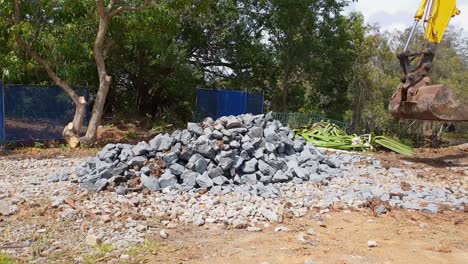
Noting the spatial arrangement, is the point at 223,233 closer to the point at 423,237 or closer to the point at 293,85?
the point at 423,237

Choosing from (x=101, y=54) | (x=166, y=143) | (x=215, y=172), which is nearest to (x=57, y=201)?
(x=166, y=143)

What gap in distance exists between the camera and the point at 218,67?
60.3ft

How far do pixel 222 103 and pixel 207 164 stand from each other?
27.7 ft

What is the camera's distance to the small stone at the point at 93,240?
4572mm

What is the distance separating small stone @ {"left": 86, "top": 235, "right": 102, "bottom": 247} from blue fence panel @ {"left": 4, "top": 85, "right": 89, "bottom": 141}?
7899 mm

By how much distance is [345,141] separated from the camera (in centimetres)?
1227

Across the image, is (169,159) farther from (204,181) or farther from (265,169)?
(265,169)

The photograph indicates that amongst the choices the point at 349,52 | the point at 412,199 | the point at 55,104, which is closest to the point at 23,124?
the point at 55,104

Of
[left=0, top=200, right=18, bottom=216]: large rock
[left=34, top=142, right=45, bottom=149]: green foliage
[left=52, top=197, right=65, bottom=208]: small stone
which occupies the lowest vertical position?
[left=34, top=142, right=45, bottom=149]: green foliage

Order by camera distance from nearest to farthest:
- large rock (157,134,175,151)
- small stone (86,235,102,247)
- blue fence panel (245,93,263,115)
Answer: small stone (86,235,102,247) < large rock (157,134,175,151) < blue fence panel (245,93,263,115)

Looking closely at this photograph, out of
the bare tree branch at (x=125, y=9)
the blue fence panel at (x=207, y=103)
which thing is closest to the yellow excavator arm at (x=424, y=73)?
the bare tree branch at (x=125, y=9)

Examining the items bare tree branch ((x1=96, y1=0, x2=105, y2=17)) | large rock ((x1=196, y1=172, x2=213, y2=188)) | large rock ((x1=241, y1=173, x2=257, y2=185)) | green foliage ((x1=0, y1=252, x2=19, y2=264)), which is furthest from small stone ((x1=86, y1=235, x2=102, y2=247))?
bare tree branch ((x1=96, y1=0, x2=105, y2=17))

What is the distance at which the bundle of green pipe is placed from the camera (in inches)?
467

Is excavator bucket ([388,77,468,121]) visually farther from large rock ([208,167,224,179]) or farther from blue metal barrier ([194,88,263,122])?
blue metal barrier ([194,88,263,122])
